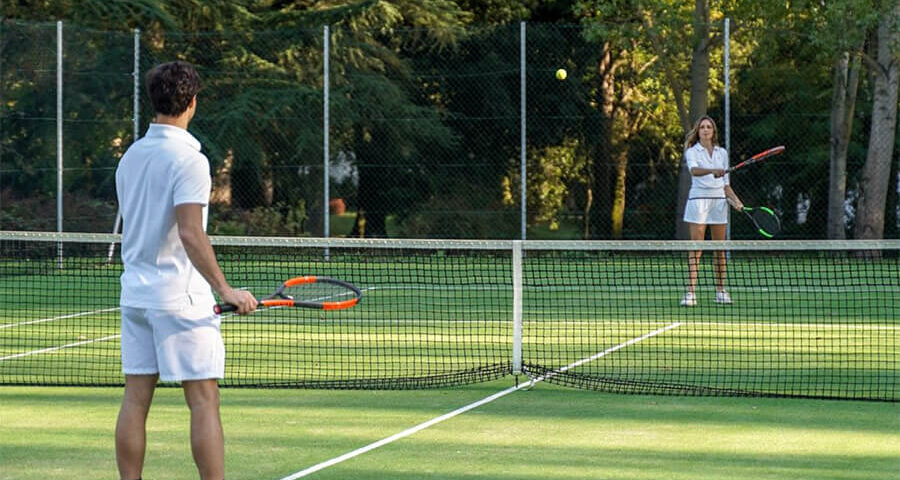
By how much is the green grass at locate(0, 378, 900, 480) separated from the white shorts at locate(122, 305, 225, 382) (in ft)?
3.28

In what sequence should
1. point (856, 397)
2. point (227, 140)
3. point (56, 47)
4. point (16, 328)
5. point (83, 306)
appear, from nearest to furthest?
point (856, 397), point (16, 328), point (83, 306), point (56, 47), point (227, 140)

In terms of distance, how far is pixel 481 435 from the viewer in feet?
20.8

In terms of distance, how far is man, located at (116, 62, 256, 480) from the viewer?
14.8 feet

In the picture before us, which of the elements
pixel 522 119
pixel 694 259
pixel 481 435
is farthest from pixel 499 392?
pixel 522 119

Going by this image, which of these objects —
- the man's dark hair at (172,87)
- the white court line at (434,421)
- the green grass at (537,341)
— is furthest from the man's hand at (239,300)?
the green grass at (537,341)

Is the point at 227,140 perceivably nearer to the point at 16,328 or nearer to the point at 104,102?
the point at 104,102

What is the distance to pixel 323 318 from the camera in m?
11.8

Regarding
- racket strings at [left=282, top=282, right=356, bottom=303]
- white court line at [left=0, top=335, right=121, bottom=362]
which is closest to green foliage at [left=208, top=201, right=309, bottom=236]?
racket strings at [left=282, top=282, right=356, bottom=303]

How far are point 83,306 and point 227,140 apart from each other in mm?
7275

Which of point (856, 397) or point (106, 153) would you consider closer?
point (856, 397)

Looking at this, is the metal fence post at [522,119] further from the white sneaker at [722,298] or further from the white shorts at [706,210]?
the white sneaker at [722,298]

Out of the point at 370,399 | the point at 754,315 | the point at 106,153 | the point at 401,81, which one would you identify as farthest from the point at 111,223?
the point at 370,399

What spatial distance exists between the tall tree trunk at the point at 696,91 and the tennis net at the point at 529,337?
4.82 metres

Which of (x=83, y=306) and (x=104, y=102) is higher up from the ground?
(x=104, y=102)
